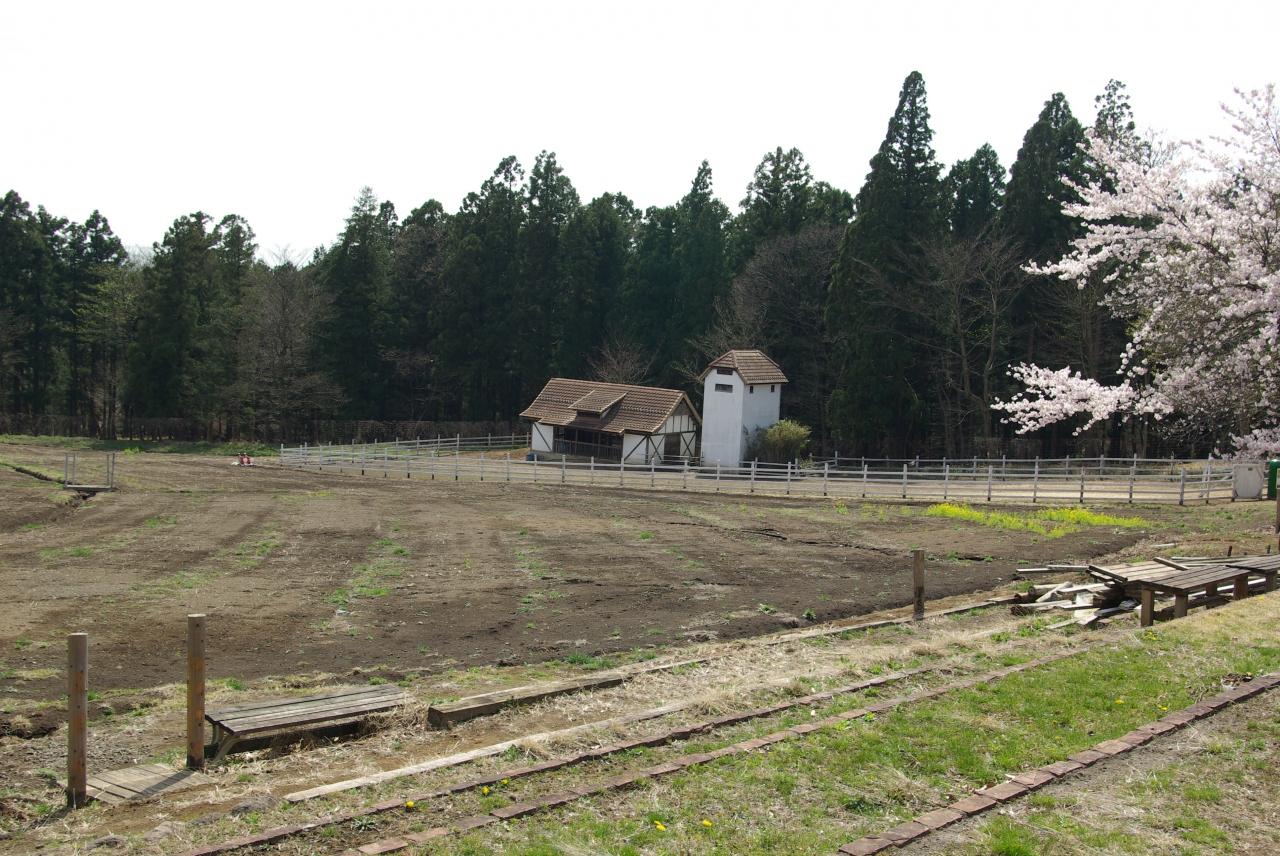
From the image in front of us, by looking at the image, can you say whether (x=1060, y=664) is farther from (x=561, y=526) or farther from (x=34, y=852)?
(x=561, y=526)

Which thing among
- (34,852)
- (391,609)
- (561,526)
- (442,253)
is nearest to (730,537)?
(561,526)

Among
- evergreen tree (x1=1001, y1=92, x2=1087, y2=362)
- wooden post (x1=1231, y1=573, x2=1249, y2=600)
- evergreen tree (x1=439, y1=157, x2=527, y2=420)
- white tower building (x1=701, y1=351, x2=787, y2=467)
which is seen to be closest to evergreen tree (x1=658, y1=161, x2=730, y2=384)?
evergreen tree (x1=439, y1=157, x2=527, y2=420)

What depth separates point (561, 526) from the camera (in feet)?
87.1

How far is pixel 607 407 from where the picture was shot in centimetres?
5238

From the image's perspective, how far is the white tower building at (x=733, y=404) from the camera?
50.4m

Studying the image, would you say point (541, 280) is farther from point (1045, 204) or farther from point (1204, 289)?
point (1204, 289)

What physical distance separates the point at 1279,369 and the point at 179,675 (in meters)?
12.3

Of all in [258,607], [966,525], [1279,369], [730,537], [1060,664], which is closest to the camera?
[1279,369]

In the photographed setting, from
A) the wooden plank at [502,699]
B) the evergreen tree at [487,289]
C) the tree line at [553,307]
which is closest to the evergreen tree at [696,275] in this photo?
the tree line at [553,307]

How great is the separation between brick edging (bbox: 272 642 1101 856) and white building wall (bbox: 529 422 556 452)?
146ft

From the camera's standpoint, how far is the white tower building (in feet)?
165

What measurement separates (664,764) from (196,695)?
3.92 meters

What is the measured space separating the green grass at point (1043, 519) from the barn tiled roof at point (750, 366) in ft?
65.6

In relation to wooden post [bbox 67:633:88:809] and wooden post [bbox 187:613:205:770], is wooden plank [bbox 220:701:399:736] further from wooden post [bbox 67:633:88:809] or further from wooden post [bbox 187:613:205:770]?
wooden post [bbox 67:633:88:809]
